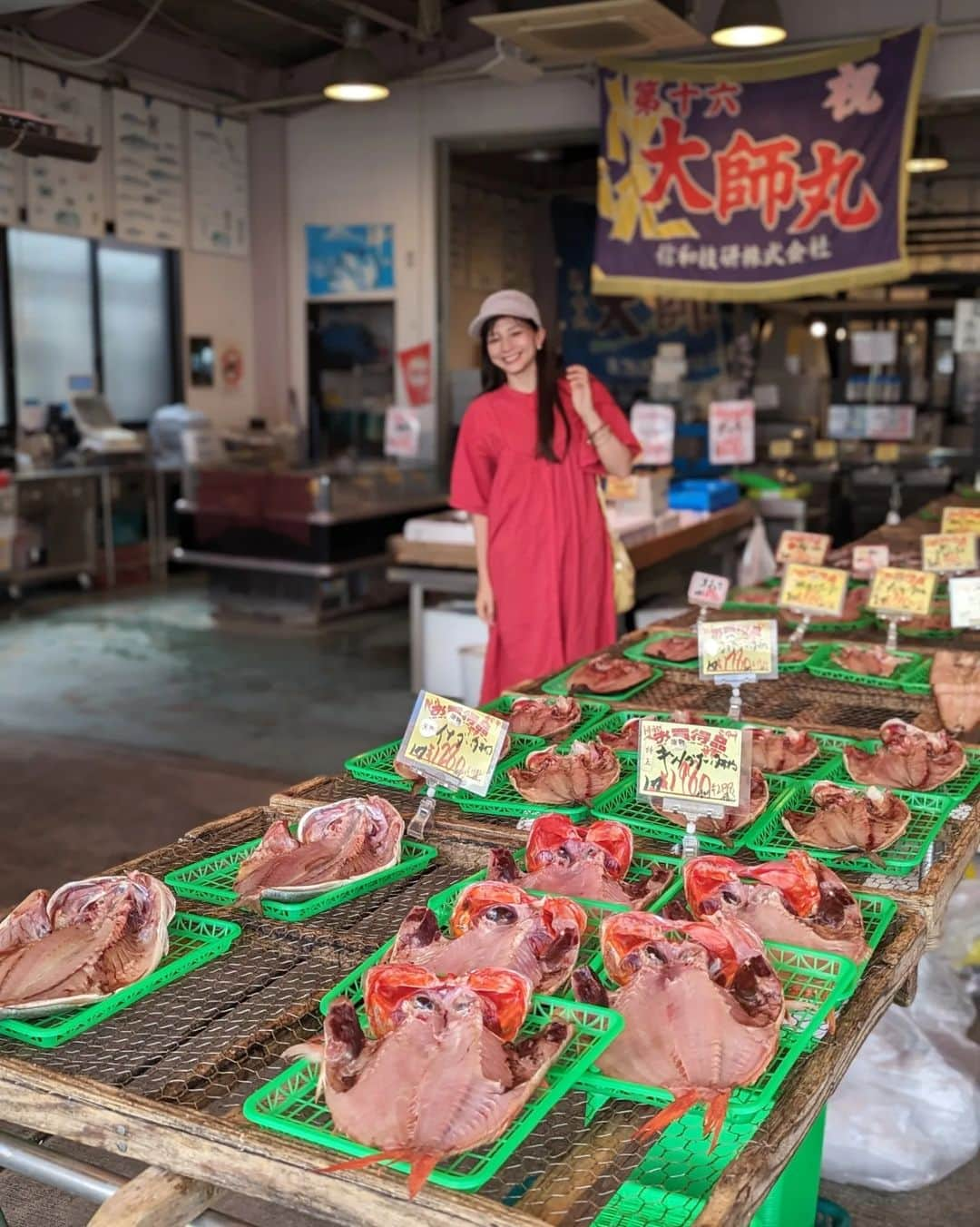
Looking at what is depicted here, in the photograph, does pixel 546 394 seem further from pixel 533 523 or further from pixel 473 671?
pixel 473 671

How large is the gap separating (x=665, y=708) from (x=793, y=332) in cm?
905

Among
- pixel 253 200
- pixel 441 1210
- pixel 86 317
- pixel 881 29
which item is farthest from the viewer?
pixel 253 200

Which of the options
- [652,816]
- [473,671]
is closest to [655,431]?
[473,671]

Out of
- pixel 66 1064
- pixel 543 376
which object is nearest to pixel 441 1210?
pixel 66 1064

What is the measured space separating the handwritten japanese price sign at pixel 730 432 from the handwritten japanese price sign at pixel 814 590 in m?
4.24

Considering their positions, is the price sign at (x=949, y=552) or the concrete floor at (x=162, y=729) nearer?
the concrete floor at (x=162, y=729)

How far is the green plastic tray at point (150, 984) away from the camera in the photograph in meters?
1.63

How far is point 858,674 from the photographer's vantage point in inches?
134

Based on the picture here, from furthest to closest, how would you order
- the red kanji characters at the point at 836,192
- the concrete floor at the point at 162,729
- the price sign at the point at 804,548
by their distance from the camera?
the red kanji characters at the point at 836,192, the price sign at the point at 804,548, the concrete floor at the point at 162,729

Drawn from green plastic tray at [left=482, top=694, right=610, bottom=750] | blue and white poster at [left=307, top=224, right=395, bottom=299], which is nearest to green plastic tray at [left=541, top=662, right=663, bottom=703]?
green plastic tray at [left=482, top=694, right=610, bottom=750]

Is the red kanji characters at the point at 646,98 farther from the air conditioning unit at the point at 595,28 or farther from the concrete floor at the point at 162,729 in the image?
the concrete floor at the point at 162,729

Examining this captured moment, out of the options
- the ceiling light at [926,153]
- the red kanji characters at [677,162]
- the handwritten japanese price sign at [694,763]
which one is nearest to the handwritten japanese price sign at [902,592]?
the handwritten japanese price sign at [694,763]

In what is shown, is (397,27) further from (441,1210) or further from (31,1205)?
(441,1210)

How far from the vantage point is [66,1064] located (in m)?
1.58
